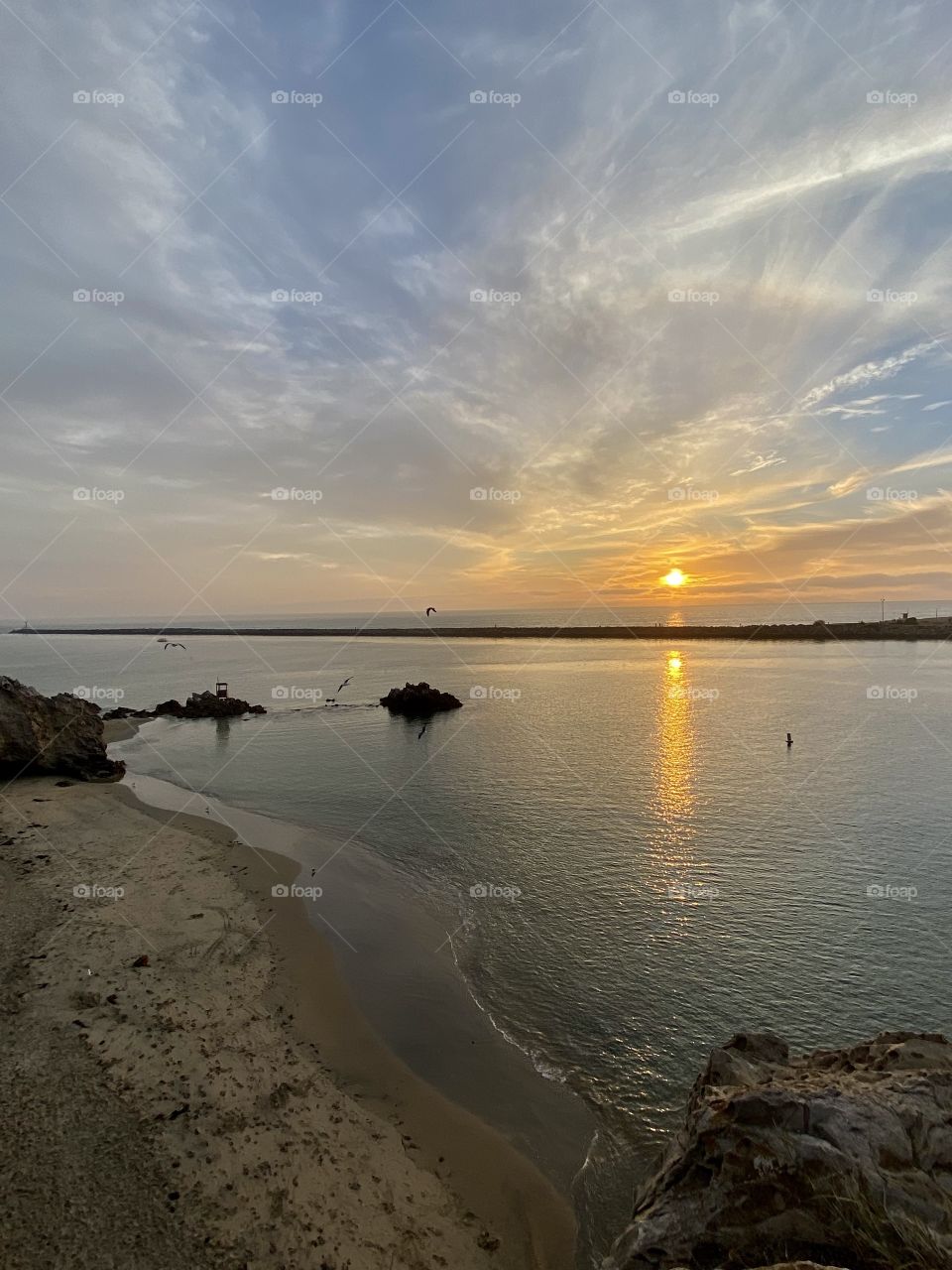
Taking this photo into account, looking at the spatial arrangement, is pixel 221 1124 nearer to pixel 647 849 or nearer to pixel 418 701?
pixel 647 849

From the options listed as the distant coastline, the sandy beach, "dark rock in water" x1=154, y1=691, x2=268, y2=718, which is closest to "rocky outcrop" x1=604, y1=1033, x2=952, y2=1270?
the sandy beach

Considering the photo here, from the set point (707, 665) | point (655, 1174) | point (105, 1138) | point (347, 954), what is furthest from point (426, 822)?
point (707, 665)

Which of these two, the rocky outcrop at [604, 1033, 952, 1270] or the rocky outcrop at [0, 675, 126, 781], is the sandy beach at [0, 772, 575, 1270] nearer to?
the rocky outcrop at [604, 1033, 952, 1270]

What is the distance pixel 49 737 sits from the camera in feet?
89.5

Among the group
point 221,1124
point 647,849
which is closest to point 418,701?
point 647,849

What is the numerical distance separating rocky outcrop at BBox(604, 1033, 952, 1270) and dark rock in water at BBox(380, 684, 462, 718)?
1685 inches

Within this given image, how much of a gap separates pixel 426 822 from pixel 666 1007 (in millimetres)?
12433

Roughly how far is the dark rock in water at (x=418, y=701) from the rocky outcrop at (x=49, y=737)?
2237 cm

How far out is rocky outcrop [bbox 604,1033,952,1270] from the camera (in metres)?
4.60

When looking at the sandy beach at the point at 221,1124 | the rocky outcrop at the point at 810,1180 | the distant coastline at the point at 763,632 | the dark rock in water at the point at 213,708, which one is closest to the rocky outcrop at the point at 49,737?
the sandy beach at the point at 221,1124

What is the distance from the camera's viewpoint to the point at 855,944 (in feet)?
45.1

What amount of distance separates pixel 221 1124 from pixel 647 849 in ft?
47.5

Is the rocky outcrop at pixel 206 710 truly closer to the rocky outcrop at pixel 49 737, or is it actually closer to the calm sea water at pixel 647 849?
the calm sea water at pixel 647 849

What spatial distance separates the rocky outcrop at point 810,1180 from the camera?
460 centimetres
